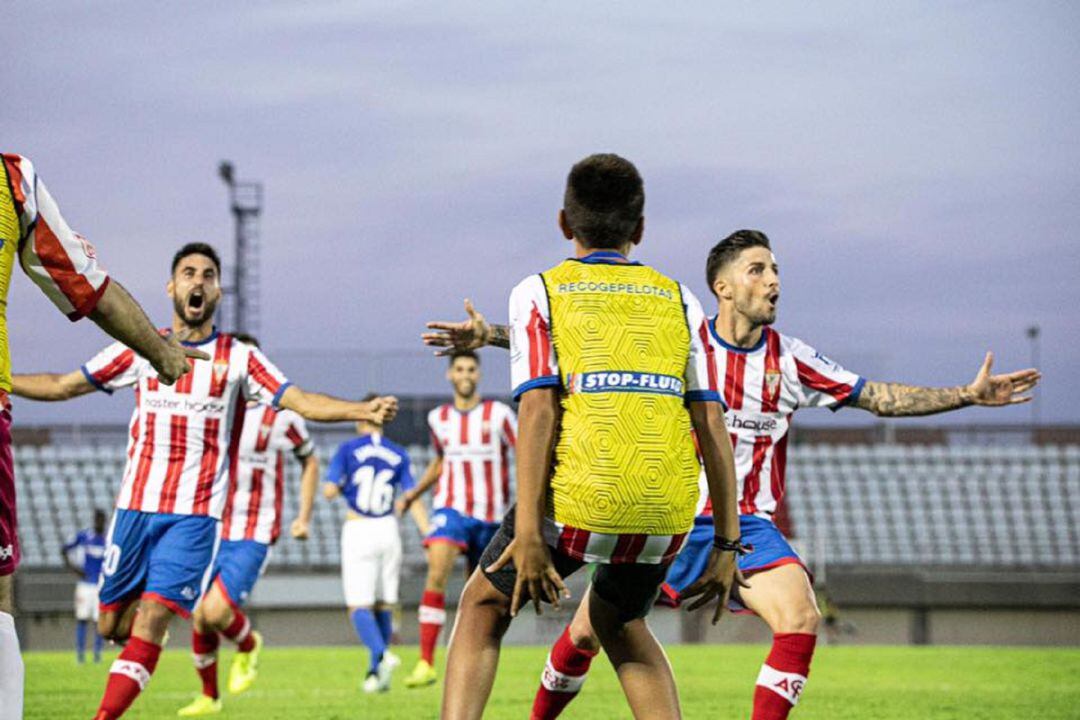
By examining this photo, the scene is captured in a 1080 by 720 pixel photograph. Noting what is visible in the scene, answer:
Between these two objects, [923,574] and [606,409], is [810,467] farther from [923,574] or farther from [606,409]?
[606,409]

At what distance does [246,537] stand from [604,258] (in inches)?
292

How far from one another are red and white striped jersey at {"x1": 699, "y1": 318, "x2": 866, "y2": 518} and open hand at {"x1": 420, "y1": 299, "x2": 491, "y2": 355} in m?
1.88

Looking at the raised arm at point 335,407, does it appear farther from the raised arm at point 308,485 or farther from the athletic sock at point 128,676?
the raised arm at point 308,485

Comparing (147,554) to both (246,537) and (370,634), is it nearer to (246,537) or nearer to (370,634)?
(246,537)

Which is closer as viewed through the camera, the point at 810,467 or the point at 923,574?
the point at 923,574

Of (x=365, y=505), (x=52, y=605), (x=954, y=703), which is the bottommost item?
(x=52, y=605)

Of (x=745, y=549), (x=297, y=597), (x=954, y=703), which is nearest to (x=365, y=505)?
(x=954, y=703)

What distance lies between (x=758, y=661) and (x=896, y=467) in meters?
14.9

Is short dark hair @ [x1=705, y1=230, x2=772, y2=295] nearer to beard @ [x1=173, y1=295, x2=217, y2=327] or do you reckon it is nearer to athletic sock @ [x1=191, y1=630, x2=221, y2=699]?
beard @ [x1=173, y1=295, x2=217, y2=327]

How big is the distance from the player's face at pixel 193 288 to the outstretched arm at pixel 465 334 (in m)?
2.96

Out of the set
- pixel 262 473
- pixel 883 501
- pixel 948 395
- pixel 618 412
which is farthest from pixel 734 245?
pixel 883 501

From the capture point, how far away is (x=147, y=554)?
7.62m

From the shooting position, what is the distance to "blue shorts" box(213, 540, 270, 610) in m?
10.7

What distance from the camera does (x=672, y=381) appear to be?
4391 mm
